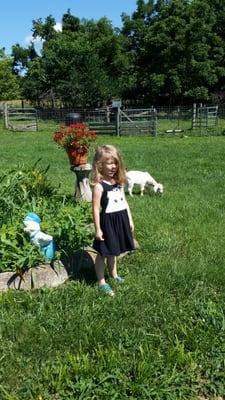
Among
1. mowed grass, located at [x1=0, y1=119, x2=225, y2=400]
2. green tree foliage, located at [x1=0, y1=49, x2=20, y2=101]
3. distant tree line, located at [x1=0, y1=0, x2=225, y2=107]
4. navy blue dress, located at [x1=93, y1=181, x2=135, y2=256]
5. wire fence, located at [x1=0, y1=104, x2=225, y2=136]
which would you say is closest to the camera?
mowed grass, located at [x1=0, y1=119, x2=225, y2=400]

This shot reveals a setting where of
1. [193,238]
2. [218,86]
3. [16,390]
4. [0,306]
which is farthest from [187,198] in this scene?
[218,86]

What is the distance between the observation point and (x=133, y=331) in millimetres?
3744

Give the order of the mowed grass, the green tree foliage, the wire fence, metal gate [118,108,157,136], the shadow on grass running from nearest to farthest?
the mowed grass < the shadow on grass < metal gate [118,108,157,136] < the wire fence < the green tree foliage

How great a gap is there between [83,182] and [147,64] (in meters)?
42.6

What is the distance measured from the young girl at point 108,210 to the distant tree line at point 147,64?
116 feet

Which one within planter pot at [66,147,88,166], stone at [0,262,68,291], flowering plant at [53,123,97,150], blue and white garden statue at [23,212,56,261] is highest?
flowering plant at [53,123,97,150]

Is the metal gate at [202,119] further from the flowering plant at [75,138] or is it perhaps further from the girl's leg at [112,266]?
the girl's leg at [112,266]

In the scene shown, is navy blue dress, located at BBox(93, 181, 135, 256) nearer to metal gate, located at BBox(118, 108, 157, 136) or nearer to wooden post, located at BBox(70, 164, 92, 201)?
wooden post, located at BBox(70, 164, 92, 201)

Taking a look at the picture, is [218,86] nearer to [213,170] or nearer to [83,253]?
[213,170]

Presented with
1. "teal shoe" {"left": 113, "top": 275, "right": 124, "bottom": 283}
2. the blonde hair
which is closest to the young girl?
the blonde hair

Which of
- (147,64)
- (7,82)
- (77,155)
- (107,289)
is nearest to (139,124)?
(77,155)

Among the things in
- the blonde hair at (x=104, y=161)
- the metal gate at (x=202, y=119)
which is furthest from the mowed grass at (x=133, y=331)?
the metal gate at (x=202, y=119)

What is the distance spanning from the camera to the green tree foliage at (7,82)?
5575 cm

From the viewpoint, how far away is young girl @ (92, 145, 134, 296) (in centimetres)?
446
